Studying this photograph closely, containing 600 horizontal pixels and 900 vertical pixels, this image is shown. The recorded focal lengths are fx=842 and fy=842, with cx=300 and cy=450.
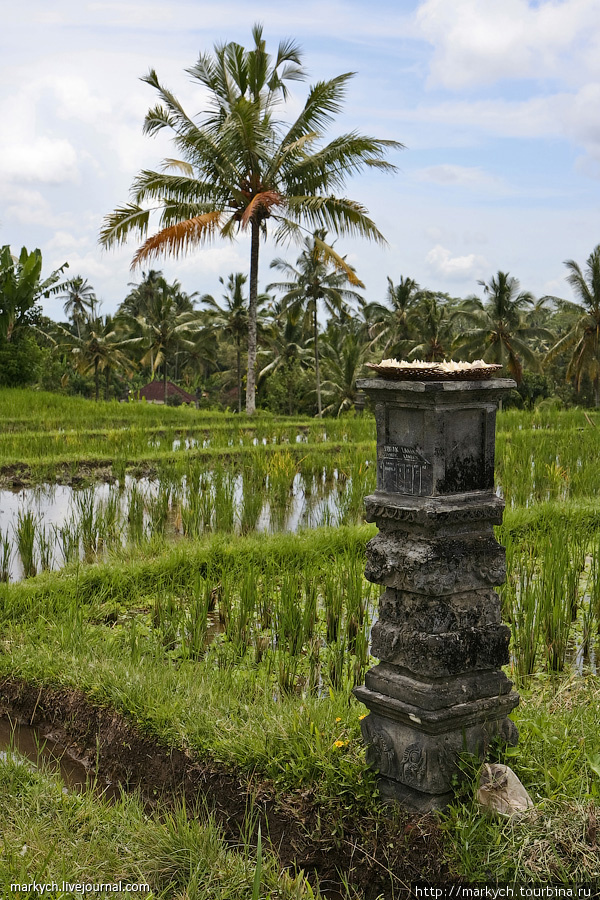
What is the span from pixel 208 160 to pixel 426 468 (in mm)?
15002

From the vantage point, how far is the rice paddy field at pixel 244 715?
7.75ft

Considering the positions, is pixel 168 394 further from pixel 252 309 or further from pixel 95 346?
pixel 252 309

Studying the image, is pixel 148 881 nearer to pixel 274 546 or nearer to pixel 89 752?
pixel 89 752

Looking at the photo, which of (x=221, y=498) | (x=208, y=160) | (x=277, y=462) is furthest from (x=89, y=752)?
(x=208, y=160)

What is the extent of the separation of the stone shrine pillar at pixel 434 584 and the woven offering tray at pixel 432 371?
0.11ft

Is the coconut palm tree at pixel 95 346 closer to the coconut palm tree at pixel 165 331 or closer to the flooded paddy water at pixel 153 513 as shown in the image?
the coconut palm tree at pixel 165 331

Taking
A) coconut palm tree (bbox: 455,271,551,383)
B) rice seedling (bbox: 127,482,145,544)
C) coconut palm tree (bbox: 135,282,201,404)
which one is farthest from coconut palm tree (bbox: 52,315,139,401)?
rice seedling (bbox: 127,482,145,544)

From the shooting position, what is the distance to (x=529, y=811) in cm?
238

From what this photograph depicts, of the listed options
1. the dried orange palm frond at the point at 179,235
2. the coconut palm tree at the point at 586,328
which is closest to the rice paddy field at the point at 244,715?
the dried orange palm frond at the point at 179,235

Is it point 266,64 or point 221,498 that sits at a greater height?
point 266,64

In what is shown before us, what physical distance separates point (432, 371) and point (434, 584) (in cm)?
62

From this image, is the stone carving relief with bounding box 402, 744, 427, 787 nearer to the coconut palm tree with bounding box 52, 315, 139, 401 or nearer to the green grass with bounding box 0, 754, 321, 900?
the green grass with bounding box 0, 754, 321, 900

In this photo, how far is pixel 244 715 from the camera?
309 cm

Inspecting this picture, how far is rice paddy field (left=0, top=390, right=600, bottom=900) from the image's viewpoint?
2361 millimetres
